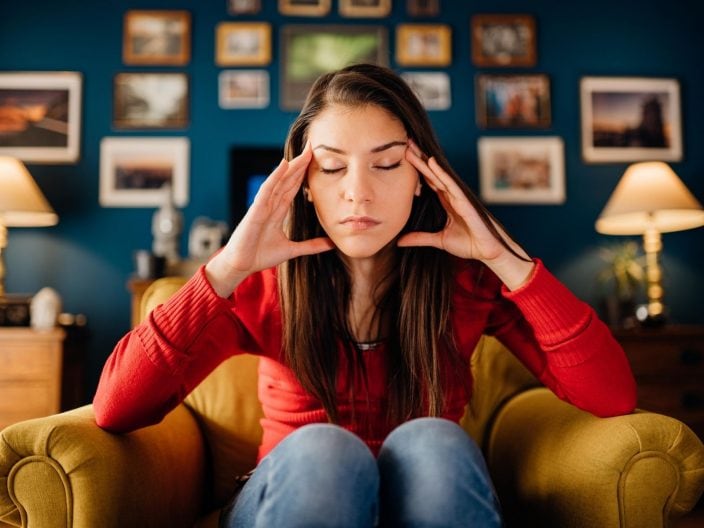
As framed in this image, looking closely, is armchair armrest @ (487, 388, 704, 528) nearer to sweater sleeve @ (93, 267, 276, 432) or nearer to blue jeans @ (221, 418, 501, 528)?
A: blue jeans @ (221, 418, 501, 528)

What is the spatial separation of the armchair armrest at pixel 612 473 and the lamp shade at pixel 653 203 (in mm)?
1861

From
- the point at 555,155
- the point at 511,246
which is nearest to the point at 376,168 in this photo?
the point at 511,246

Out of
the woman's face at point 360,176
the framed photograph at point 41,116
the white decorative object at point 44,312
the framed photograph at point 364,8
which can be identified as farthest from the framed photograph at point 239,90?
the woman's face at point 360,176

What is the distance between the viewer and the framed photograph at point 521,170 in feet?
10.4

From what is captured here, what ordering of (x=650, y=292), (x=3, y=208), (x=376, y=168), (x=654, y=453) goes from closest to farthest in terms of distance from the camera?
(x=654, y=453) → (x=376, y=168) → (x=3, y=208) → (x=650, y=292)

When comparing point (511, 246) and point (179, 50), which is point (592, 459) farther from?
point (179, 50)

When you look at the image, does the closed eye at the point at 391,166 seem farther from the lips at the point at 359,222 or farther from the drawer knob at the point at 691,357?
the drawer knob at the point at 691,357

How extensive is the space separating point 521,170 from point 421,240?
2.25 meters

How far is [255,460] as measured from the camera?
1.35 meters

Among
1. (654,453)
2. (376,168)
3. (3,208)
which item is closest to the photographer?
(654,453)

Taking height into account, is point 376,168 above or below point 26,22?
below

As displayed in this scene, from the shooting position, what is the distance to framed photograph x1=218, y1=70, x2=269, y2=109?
10.3 ft

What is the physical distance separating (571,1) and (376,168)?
285 cm

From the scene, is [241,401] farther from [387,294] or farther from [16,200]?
[16,200]
